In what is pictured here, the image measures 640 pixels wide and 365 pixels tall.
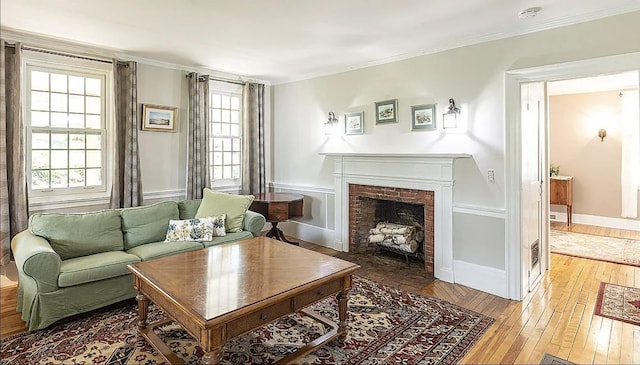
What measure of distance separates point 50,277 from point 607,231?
7.36 metres

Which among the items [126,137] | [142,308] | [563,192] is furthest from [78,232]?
[563,192]

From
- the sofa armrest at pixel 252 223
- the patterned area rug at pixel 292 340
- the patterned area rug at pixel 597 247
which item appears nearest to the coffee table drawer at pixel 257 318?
the patterned area rug at pixel 292 340

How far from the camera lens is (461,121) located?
3.64 m

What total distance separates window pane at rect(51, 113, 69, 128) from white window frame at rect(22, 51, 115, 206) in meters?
0.07

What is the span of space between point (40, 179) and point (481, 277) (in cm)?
448

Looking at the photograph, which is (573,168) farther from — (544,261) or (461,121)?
(461,121)

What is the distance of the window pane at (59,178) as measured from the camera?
3.74m

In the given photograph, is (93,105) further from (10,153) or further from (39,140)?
(10,153)

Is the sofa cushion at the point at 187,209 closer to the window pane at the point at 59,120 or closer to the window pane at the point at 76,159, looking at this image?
the window pane at the point at 76,159

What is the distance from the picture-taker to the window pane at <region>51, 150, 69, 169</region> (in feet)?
12.3

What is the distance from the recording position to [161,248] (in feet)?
11.0

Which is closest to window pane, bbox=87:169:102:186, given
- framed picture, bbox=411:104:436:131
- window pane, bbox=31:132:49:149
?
window pane, bbox=31:132:49:149

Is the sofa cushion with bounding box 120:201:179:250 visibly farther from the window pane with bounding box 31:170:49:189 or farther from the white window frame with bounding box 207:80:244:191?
the white window frame with bounding box 207:80:244:191

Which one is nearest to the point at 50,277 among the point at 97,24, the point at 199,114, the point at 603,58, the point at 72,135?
the point at 72,135
